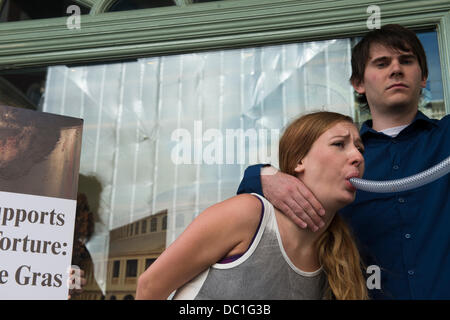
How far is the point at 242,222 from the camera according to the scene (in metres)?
1.74

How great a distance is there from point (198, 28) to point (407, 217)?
4.73 ft

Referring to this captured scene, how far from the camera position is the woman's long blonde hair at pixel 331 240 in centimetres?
183

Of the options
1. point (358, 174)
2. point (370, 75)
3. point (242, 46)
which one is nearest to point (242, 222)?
point (358, 174)

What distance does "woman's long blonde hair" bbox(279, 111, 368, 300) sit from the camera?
183 cm

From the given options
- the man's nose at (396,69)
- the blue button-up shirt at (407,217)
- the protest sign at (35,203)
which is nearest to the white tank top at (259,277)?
the blue button-up shirt at (407,217)

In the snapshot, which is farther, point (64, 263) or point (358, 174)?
point (64, 263)

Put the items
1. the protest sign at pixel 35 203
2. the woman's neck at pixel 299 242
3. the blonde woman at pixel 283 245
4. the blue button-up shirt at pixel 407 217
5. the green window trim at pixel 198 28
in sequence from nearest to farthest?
the blonde woman at pixel 283 245 < the woman's neck at pixel 299 242 < the blue button-up shirt at pixel 407 217 < the protest sign at pixel 35 203 < the green window trim at pixel 198 28

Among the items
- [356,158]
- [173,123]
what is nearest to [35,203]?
[173,123]

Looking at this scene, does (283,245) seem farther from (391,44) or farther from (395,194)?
(391,44)

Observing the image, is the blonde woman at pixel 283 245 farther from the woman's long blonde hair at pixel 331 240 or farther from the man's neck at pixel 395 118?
the man's neck at pixel 395 118

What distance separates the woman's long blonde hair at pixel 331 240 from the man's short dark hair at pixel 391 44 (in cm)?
51
